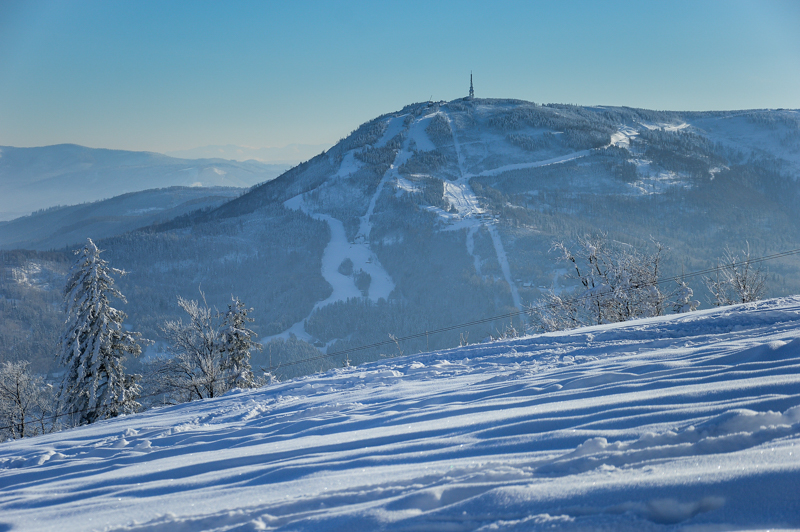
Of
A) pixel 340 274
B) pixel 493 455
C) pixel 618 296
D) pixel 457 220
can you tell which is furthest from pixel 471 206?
pixel 493 455

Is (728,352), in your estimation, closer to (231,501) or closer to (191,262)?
(231,501)

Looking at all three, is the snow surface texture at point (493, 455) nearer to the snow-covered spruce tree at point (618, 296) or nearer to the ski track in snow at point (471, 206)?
the snow-covered spruce tree at point (618, 296)

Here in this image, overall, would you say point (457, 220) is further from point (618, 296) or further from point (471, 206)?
point (618, 296)

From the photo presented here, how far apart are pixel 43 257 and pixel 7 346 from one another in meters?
57.5

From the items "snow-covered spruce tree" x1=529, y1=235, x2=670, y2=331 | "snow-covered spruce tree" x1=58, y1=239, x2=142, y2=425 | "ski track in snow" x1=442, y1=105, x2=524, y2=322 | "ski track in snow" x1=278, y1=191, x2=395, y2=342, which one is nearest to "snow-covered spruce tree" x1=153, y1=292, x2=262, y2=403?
"snow-covered spruce tree" x1=58, y1=239, x2=142, y2=425

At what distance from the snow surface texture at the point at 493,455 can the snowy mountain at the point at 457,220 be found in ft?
192

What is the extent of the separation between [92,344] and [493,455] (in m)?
19.7

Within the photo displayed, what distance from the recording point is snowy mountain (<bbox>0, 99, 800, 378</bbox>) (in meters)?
94.9

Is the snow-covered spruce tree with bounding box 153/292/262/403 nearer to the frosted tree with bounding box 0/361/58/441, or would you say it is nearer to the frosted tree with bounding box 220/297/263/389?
the frosted tree with bounding box 220/297/263/389

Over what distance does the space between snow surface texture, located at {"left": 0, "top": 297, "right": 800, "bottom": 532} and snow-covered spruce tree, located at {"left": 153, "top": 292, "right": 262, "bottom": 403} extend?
50.5 ft

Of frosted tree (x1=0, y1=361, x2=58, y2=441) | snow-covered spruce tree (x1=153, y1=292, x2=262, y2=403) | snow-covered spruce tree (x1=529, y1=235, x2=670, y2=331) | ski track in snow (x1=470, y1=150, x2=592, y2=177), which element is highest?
ski track in snow (x1=470, y1=150, x2=592, y2=177)

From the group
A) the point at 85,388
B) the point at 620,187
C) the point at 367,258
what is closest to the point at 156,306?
the point at 367,258

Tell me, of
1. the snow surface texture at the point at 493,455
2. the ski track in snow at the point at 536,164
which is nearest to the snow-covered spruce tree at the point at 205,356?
the snow surface texture at the point at 493,455

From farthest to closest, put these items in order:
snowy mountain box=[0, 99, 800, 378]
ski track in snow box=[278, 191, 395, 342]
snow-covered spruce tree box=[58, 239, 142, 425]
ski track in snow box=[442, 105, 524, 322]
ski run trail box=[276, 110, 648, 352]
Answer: ski run trail box=[276, 110, 648, 352] → ski track in snow box=[278, 191, 395, 342] → ski track in snow box=[442, 105, 524, 322] → snowy mountain box=[0, 99, 800, 378] → snow-covered spruce tree box=[58, 239, 142, 425]
